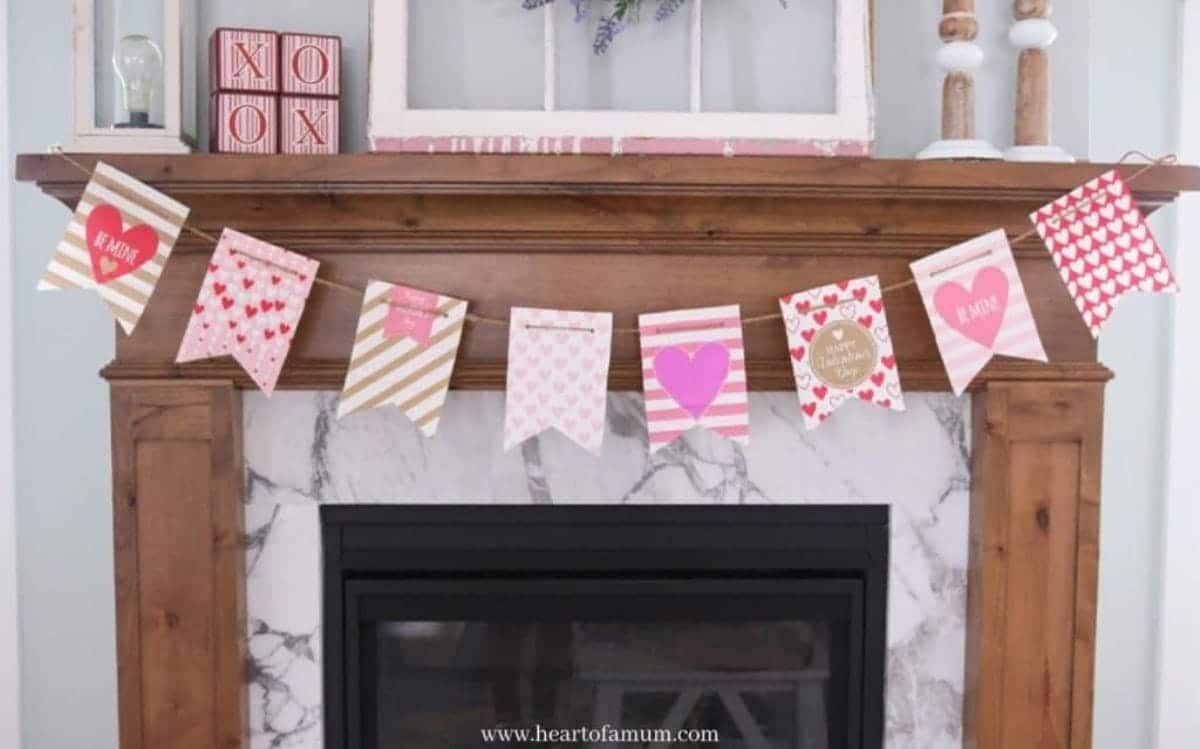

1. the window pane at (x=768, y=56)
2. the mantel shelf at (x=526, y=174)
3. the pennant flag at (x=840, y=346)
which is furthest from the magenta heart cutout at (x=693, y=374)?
the window pane at (x=768, y=56)

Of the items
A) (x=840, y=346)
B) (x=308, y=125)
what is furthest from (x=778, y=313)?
(x=308, y=125)

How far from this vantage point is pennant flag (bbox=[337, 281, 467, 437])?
1.45 m

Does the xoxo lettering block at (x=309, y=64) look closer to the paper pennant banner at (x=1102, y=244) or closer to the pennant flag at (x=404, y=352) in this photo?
the pennant flag at (x=404, y=352)

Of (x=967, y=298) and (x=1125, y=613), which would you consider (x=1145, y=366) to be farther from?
(x=967, y=298)

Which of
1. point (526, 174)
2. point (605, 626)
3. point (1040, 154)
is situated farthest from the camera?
point (605, 626)

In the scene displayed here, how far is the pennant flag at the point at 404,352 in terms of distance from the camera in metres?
1.45

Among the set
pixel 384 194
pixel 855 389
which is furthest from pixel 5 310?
pixel 855 389

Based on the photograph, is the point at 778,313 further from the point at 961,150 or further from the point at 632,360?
the point at 961,150

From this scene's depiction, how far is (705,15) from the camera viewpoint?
1.51 metres

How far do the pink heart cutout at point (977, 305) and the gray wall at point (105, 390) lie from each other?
26cm

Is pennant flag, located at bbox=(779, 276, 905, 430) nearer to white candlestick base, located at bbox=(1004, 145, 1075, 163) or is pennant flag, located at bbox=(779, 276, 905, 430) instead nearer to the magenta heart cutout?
the magenta heart cutout

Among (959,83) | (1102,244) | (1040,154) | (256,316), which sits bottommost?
(256,316)

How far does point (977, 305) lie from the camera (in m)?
1.46

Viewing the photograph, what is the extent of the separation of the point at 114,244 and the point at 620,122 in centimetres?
70
